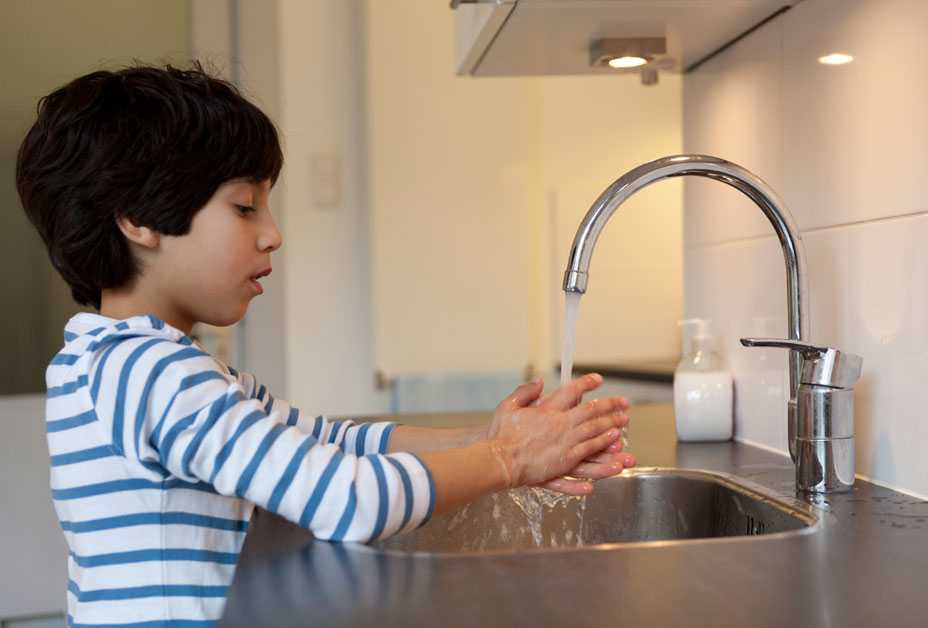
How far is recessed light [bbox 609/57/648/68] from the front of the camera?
1.40 m

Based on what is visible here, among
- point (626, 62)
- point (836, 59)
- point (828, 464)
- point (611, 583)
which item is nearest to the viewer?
point (611, 583)

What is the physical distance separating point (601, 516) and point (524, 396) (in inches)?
9.1

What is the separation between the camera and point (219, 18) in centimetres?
231

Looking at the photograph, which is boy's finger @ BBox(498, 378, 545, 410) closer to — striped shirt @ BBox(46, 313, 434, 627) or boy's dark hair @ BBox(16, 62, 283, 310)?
striped shirt @ BBox(46, 313, 434, 627)

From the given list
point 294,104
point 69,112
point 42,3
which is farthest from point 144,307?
point 294,104

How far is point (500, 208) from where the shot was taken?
3.13 m

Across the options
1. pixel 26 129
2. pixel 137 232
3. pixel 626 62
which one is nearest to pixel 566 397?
pixel 137 232

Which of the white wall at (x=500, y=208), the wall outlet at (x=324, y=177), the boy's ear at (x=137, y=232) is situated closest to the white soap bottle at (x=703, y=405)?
the boy's ear at (x=137, y=232)

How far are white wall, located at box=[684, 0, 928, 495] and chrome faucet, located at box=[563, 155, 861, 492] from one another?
64mm

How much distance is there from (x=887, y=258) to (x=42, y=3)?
66.0 inches

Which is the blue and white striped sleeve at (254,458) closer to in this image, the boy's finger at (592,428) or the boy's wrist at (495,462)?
the boy's wrist at (495,462)

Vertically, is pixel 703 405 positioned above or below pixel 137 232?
below

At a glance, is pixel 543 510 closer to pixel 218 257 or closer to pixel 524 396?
pixel 524 396

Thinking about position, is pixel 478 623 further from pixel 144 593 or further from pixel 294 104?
pixel 294 104
